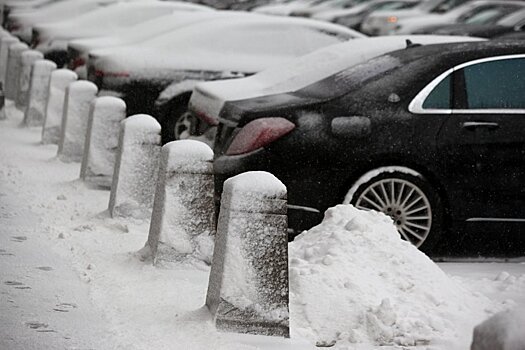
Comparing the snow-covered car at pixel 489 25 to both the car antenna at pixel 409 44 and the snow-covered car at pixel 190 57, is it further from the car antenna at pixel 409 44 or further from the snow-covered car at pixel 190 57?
the car antenna at pixel 409 44

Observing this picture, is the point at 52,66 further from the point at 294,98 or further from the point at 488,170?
the point at 488,170

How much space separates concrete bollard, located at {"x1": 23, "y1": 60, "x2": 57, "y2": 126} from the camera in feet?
44.8

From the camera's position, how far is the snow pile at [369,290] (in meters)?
6.08

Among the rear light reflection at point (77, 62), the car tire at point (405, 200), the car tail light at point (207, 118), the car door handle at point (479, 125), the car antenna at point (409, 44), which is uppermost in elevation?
the car antenna at point (409, 44)

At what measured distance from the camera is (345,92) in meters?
8.38

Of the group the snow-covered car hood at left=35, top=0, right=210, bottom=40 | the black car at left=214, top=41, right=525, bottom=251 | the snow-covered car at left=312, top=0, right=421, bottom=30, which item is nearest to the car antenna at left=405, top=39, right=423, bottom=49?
the black car at left=214, top=41, right=525, bottom=251

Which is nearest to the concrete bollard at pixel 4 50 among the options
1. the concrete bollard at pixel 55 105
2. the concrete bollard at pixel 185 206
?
the concrete bollard at pixel 55 105

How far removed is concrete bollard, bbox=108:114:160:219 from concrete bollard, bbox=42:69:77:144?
3879 mm

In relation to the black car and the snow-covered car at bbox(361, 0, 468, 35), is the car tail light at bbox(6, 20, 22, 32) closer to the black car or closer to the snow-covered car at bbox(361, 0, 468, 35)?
the snow-covered car at bbox(361, 0, 468, 35)

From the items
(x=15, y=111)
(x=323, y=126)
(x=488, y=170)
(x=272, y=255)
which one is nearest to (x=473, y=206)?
(x=488, y=170)

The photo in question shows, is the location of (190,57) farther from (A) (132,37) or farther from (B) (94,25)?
(B) (94,25)

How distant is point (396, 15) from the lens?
84.5 ft

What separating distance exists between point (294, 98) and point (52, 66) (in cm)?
598

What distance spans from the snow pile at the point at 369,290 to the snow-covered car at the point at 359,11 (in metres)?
20.4
